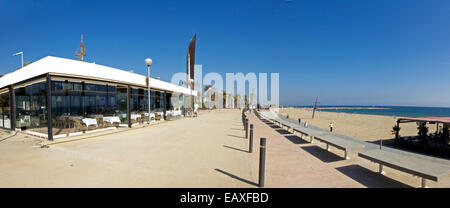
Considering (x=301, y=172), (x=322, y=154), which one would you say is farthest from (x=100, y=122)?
(x=322, y=154)

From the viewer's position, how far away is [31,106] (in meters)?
10.5

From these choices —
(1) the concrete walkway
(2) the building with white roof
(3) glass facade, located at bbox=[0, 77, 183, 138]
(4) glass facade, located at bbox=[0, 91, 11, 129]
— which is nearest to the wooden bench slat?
(1) the concrete walkway

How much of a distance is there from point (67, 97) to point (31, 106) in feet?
5.66

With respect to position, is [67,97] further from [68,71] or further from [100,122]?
[68,71]

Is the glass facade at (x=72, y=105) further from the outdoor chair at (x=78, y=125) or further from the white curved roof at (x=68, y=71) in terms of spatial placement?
the white curved roof at (x=68, y=71)

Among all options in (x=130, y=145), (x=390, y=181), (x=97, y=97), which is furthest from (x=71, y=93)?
(x=390, y=181)

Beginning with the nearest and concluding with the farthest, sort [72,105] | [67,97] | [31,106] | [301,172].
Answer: [301,172] → [31,106] → [67,97] → [72,105]

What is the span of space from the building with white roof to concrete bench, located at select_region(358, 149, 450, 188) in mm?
9974

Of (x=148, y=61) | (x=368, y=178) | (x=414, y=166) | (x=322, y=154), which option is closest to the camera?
(x=414, y=166)

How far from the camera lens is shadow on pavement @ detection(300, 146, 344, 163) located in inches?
188

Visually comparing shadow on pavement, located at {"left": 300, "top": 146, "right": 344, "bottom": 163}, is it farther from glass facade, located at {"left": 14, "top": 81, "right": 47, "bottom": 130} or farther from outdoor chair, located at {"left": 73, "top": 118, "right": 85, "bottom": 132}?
glass facade, located at {"left": 14, "top": 81, "right": 47, "bottom": 130}

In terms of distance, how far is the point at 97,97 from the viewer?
12.5 m
